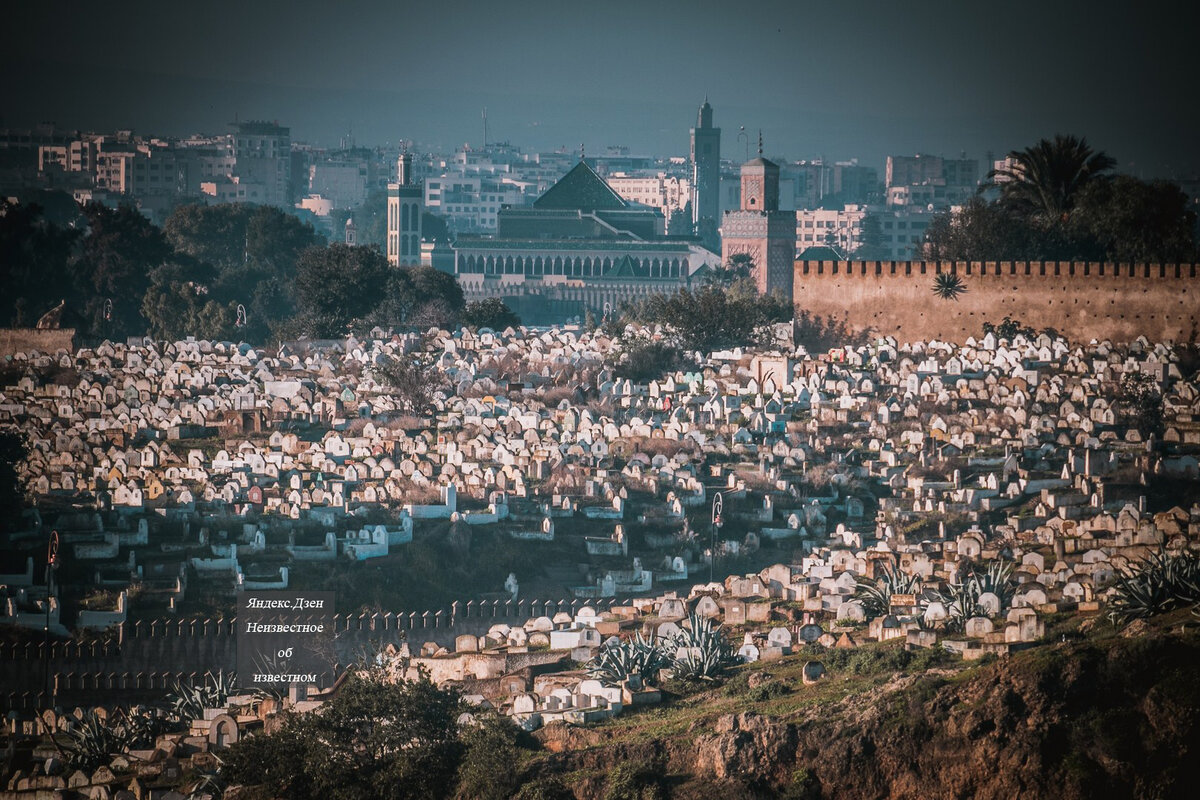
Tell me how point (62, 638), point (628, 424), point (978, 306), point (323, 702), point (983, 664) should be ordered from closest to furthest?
point (983, 664) < point (323, 702) < point (62, 638) < point (628, 424) < point (978, 306)

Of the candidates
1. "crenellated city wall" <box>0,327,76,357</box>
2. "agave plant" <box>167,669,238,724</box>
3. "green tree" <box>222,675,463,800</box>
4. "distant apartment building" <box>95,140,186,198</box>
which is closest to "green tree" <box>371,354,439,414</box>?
"crenellated city wall" <box>0,327,76,357</box>

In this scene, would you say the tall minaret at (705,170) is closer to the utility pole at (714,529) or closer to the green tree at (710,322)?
the green tree at (710,322)

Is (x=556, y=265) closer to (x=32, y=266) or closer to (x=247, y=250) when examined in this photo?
(x=247, y=250)

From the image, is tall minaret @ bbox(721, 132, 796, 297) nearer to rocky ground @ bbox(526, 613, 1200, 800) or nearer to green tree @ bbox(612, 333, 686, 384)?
green tree @ bbox(612, 333, 686, 384)

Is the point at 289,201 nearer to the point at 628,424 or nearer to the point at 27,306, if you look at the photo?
the point at 27,306

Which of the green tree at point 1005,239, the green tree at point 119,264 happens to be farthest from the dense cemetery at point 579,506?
the green tree at point 119,264

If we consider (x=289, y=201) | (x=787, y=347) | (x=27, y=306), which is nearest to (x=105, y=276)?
(x=27, y=306)
